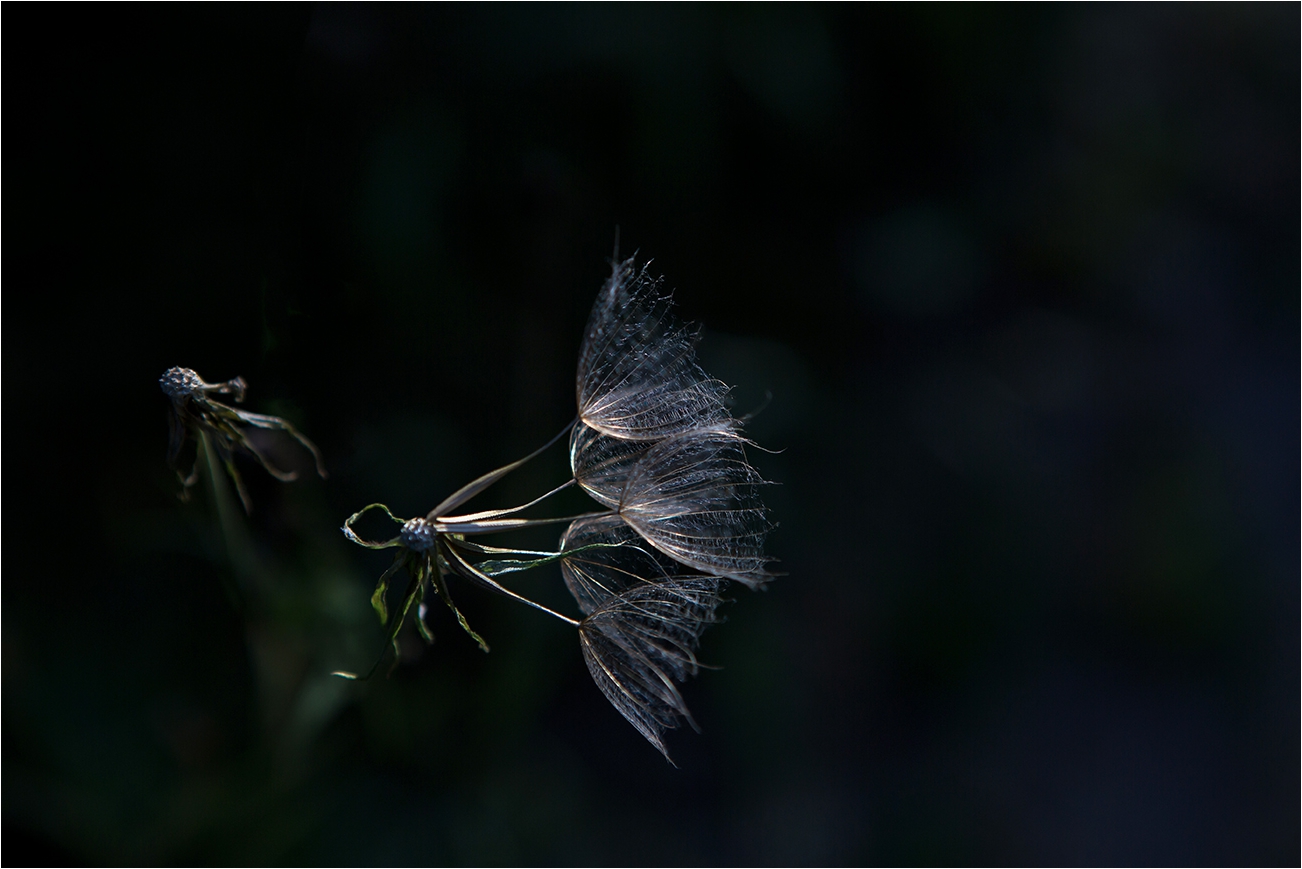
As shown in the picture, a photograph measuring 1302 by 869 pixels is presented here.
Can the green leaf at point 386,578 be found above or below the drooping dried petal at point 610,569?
below

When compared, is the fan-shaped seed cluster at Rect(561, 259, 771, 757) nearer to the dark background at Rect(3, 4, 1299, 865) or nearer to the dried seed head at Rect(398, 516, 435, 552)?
the dried seed head at Rect(398, 516, 435, 552)

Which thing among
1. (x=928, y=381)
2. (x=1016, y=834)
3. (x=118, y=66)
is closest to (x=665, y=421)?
(x=118, y=66)

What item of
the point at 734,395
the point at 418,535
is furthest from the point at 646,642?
the point at 734,395

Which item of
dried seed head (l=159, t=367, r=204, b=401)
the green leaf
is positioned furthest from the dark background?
the green leaf

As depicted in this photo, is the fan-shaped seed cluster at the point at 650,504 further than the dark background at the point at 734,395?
No

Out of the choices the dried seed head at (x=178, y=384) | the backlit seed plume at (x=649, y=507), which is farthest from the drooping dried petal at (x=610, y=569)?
the dried seed head at (x=178, y=384)

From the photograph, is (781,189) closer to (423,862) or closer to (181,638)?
(181,638)

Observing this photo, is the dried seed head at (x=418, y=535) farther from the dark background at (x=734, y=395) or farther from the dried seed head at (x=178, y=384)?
the dark background at (x=734, y=395)
